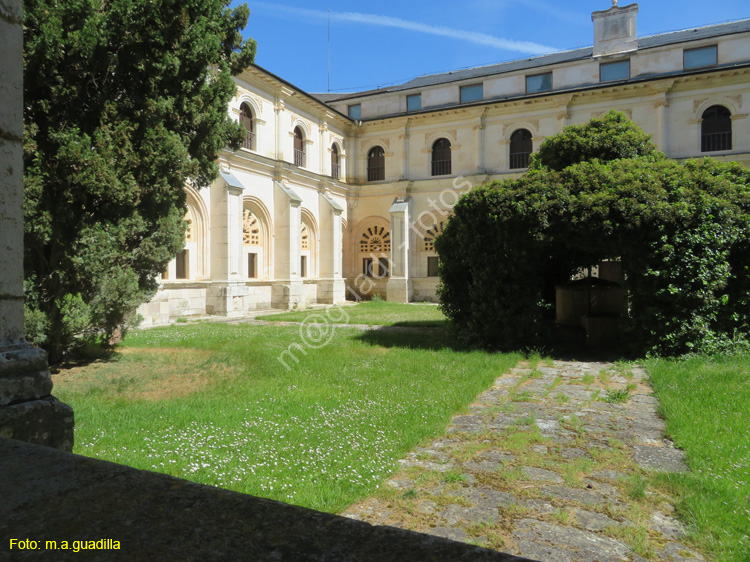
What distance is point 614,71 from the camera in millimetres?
23469

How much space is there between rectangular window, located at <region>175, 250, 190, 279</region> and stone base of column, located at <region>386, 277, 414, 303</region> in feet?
36.7

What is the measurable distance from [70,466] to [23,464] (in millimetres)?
209

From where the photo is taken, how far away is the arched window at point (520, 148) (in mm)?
24655

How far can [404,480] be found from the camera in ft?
12.7

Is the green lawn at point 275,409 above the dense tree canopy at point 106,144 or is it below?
below

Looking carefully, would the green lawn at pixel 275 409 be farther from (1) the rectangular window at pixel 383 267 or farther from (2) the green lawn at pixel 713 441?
(1) the rectangular window at pixel 383 267

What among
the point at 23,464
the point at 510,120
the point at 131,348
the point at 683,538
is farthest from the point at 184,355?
the point at 510,120

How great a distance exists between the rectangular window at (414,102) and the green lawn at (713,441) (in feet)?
73.2

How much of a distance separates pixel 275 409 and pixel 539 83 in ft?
80.4

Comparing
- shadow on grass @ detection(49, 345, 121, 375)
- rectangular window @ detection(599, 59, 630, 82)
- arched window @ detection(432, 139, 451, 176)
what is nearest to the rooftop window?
arched window @ detection(432, 139, 451, 176)

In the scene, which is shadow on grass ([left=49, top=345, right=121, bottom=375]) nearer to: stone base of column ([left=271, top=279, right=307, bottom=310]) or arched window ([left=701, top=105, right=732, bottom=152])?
stone base of column ([left=271, top=279, right=307, bottom=310])

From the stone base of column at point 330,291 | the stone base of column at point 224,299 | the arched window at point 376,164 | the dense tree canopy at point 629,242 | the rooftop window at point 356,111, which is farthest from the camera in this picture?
the rooftop window at point 356,111

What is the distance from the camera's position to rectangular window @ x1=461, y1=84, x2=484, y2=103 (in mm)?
26000

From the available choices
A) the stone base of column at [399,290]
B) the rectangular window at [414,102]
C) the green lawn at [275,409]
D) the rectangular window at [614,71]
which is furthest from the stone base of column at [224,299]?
the rectangular window at [614,71]
